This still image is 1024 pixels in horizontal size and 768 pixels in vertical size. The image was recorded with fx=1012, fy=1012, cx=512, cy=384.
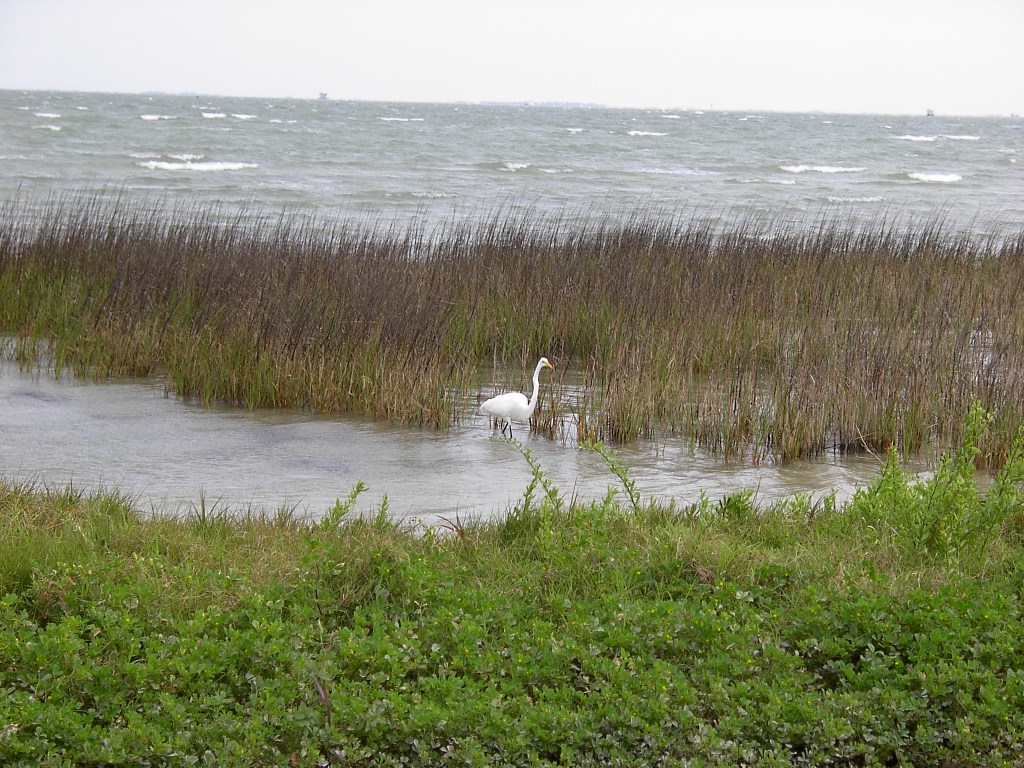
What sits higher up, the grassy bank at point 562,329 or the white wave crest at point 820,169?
the white wave crest at point 820,169

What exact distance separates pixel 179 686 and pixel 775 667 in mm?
2036

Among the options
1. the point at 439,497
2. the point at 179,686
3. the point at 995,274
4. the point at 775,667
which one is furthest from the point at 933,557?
the point at 995,274

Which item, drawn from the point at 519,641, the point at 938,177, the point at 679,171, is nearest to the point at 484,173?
the point at 679,171

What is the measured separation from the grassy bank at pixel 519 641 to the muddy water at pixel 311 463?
120 cm

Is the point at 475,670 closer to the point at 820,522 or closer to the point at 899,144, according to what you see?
the point at 820,522

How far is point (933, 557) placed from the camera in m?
4.56

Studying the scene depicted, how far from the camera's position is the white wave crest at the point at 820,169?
39844mm

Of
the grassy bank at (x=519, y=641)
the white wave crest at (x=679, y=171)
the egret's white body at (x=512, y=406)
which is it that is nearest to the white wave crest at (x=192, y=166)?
the white wave crest at (x=679, y=171)

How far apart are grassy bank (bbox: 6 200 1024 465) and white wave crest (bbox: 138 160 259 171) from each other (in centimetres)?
2055

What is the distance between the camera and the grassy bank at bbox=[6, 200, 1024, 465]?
7273mm

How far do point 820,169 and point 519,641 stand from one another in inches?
1583

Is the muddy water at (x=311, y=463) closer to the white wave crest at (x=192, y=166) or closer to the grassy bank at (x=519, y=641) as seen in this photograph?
the grassy bank at (x=519, y=641)

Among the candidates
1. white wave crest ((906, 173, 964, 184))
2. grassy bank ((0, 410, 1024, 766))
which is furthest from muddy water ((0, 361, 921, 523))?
white wave crest ((906, 173, 964, 184))

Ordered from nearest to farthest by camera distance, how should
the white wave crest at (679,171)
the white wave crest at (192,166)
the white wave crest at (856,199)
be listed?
1. the white wave crest at (856,199)
2. the white wave crest at (192,166)
3. the white wave crest at (679,171)
